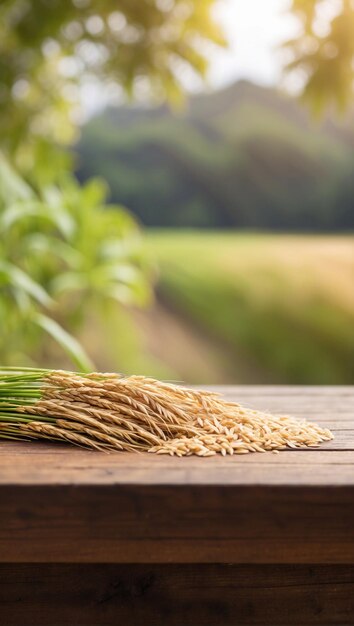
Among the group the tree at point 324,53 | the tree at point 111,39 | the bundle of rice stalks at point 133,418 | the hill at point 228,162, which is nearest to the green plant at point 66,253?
the tree at point 111,39

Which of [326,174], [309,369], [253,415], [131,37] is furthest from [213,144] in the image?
[253,415]

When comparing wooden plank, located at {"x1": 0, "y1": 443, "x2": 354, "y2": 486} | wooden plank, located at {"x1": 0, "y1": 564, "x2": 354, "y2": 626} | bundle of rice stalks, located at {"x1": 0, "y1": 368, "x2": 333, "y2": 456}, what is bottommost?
wooden plank, located at {"x1": 0, "y1": 564, "x2": 354, "y2": 626}

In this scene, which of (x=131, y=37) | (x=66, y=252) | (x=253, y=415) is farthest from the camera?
(x=66, y=252)

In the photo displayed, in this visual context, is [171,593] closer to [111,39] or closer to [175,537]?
[175,537]

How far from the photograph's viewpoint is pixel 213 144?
5.03 m

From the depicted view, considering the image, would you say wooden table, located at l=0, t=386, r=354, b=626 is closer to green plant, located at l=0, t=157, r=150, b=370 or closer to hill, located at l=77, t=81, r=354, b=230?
green plant, located at l=0, t=157, r=150, b=370

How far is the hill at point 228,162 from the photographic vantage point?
15.8 ft

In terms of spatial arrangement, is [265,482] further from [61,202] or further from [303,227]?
[303,227]

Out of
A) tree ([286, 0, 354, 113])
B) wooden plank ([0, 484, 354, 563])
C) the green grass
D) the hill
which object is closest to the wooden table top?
wooden plank ([0, 484, 354, 563])

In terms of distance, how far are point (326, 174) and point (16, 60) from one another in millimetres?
2910

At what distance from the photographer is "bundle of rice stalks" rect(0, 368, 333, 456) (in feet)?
2.62

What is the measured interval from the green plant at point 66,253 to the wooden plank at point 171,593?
1.48 meters

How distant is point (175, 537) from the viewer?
0.68 m

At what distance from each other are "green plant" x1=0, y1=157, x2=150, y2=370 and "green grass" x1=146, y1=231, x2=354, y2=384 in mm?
1214
